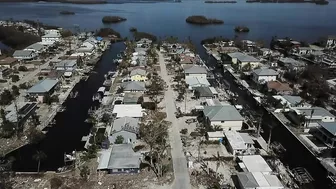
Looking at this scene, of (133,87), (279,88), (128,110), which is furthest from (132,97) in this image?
(279,88)

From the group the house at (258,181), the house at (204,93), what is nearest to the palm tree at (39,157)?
the house at (258,181)

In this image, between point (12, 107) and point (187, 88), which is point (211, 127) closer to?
point (187, 88)

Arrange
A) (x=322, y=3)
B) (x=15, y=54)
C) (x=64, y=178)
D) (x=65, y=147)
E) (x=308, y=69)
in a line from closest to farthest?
1. (x=64, y=178)
2. (x=65, y=147)
3. (x=308, y=69)
4. (x=15, y=54)
5. (x=322, y=3)

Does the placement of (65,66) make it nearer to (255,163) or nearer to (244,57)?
(244,57)

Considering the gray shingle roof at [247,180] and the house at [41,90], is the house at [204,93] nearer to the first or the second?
the gray shingle roof at [247,180]

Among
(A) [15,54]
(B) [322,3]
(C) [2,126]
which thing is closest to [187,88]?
(C) [2,126]

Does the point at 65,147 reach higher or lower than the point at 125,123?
lower
